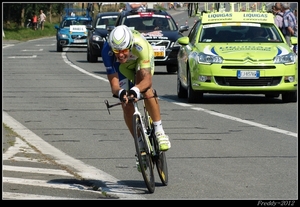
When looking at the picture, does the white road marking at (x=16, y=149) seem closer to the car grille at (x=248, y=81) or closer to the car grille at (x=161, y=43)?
the car grille at (x=248, y=81)

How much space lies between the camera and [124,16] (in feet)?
85.6

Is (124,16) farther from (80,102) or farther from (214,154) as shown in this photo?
(214,154)

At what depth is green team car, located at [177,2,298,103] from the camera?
651 inches

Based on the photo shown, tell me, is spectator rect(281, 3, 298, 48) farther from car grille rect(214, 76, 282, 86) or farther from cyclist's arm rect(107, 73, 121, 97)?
cyclist's arm rect(107, 73, 121, 97)

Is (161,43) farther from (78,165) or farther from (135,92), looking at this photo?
(135,92)

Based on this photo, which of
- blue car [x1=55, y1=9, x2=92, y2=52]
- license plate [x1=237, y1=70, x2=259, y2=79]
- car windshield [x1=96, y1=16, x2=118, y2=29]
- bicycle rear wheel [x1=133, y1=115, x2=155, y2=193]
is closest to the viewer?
bicycle rear wheel [x1=133, y1=115, x2=155, y2=193]

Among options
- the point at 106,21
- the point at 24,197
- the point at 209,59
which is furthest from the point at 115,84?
the point at 106,21

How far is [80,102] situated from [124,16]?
8.91m

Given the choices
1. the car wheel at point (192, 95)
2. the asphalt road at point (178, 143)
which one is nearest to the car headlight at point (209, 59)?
the car wheel at point (192, 95)

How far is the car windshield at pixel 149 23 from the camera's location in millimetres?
25672

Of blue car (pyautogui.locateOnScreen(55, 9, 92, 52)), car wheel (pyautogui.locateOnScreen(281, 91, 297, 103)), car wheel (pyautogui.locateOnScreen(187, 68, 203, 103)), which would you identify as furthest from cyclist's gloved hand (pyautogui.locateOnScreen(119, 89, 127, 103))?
blue car (pyautogui.locateOnScreen(55, 9, 92, 52))

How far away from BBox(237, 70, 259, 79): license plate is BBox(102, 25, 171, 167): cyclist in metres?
7.71

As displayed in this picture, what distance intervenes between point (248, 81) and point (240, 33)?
1.36 metres
